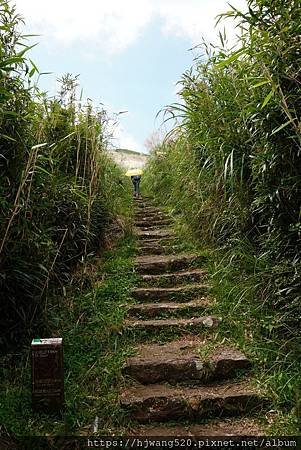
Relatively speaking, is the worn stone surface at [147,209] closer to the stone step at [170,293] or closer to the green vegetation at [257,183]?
the green vegetation at [257,183]

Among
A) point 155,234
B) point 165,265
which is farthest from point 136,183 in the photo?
point 165,265

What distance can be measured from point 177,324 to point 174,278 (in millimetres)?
696

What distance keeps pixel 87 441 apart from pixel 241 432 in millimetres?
795

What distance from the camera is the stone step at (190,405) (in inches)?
100

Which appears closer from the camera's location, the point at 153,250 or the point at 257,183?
the point at 257,183

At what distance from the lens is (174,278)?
3.98 meters

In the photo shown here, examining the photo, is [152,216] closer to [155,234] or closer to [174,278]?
[155,234]

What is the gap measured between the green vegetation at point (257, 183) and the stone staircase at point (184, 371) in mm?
150

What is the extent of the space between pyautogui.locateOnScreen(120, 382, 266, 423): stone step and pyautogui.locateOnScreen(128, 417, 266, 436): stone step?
46 millimetres

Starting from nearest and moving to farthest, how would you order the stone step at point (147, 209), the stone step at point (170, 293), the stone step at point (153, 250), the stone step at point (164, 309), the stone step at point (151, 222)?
the stone step at point (164, 309)
the stone step at point (170, 293)
the stone step at point (153, 250)
the stone step at point (151, 222)
the stone step at point (147, 209)

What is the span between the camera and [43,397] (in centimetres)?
246

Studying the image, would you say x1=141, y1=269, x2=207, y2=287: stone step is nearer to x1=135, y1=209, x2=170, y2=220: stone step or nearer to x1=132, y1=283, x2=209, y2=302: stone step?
x1=132, y1=283, x2=209, y2=302: stone step

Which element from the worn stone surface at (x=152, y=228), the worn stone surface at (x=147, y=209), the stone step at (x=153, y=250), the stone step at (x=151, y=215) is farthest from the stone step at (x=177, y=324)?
the worn stone surface at (x=147, y=209)

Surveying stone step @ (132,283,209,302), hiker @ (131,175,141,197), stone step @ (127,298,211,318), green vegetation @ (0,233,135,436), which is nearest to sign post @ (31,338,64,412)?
green vegetation @ (0,233,135,436)
